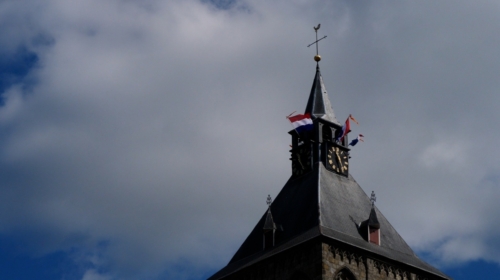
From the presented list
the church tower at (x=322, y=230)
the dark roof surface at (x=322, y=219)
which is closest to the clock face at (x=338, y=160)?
the church tower at (x=322, y=230)

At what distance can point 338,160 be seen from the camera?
65.9 m

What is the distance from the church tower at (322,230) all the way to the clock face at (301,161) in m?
0.06

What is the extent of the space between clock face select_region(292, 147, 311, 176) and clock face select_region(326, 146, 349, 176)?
128cm

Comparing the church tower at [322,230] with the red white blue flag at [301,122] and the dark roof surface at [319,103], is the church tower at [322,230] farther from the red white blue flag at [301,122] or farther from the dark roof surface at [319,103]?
the red white blue flag at [301,122]

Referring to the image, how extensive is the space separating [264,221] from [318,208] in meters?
4.56

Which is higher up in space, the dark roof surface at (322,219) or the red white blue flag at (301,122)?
the red white blue flag at (301,122)

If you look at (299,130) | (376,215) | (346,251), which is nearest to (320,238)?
(346,251)

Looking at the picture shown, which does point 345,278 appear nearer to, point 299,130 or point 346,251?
point 346,251

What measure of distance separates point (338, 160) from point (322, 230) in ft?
30.7

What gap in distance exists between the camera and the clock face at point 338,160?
6538 cm

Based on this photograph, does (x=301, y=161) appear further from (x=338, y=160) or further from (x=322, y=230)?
(x=322, y=230)

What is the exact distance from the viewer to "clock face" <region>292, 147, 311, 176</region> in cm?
6569

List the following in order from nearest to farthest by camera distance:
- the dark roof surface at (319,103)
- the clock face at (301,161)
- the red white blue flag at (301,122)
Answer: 1. the clock face at (301,161)
2. the red white blue flag at (301,122)
3. the dark roof surface at (319,103)

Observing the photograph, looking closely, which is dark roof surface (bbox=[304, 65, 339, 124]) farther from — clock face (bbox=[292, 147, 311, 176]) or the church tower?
clock face (bbox=[292, 147, 311, 176])
